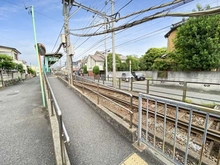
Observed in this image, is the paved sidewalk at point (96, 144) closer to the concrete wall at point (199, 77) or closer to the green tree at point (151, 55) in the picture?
the concrete wall at point (199, 77)

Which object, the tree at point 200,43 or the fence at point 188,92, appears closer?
the fence at point 188,92

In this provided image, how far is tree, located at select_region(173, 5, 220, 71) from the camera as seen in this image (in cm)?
820

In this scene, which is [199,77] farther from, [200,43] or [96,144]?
[96,144]

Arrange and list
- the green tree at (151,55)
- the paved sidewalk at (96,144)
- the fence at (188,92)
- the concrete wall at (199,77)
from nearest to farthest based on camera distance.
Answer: the paved sidewalk at (96,144), the fence at (188,92), the concrete wall at (199,77), the green tree at (151,55)

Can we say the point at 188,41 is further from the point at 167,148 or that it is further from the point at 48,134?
the point at 48,134

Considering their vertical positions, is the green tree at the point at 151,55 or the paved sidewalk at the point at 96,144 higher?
the green tree at the point at 151,55

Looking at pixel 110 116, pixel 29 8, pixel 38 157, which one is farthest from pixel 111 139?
pixel 29 8

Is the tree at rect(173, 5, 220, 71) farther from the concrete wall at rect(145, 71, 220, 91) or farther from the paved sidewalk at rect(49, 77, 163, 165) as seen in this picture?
the paved sidewalk at rect(49, 77, 163, 165)

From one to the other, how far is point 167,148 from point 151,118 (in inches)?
62.4

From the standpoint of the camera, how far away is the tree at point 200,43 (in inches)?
323

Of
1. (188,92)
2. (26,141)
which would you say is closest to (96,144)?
(26,141)

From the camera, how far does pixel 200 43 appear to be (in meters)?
8.59

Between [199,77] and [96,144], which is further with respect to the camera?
→ [199,77]

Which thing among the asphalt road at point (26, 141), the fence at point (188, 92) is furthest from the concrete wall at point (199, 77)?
the asphalt road at point (26, 141)
